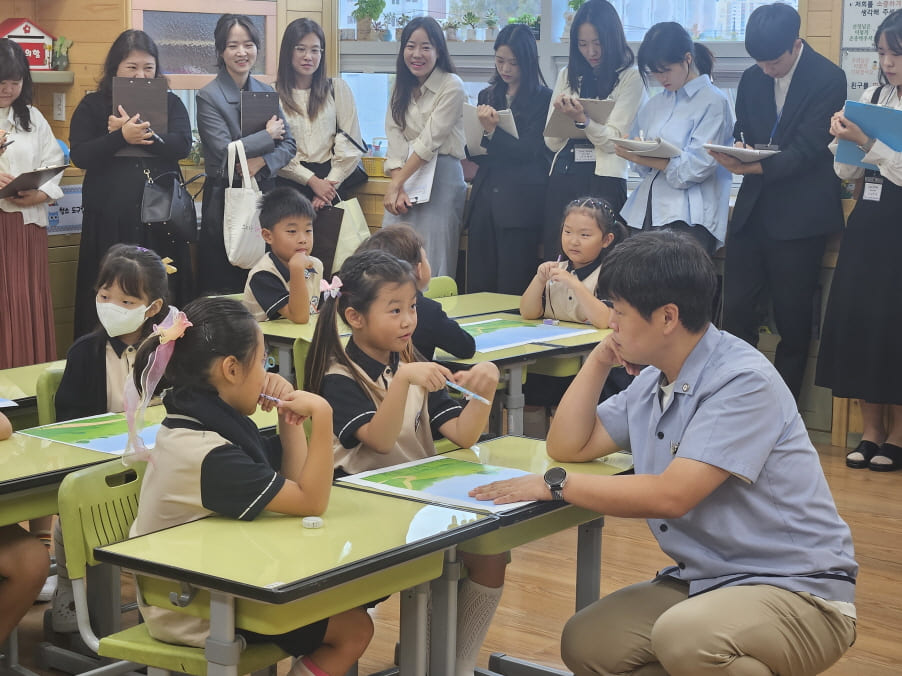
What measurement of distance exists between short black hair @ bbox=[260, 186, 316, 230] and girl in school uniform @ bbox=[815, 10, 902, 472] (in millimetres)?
1983

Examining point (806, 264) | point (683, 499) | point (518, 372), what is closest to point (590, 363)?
point (683, 499)

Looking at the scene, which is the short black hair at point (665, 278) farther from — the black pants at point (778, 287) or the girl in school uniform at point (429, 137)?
the girl in school uniform at point (429, 137)

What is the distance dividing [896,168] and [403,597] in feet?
10.0

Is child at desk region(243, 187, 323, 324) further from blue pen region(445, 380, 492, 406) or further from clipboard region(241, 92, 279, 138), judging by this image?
blue pen region(445, 380, 492, 406)

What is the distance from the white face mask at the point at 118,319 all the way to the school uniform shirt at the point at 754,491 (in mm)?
1497

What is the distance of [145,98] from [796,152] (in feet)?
8.82

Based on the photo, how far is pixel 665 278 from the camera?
2197mm

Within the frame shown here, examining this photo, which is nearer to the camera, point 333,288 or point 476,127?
point 333,288

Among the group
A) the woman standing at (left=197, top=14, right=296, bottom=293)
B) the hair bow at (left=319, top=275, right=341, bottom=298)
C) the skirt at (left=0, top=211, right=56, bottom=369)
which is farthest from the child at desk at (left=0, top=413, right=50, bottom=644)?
the woman standing at (left=197, top=14, right=296, bottom=293)

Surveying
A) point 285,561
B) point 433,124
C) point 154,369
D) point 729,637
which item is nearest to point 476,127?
point 433,124

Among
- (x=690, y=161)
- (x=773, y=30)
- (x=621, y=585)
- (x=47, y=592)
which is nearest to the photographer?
(x=47, y=592)

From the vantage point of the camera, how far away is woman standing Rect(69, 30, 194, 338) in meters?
5.32

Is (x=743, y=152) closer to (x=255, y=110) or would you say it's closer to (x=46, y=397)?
(x=255, y=110)

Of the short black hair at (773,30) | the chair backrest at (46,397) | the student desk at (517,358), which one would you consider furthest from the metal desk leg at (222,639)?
the short black hair at (773,30)
